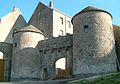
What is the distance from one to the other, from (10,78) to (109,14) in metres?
11.6

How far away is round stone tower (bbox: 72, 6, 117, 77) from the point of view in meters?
20.0

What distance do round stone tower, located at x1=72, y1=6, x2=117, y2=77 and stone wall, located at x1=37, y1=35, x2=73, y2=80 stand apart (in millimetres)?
1816

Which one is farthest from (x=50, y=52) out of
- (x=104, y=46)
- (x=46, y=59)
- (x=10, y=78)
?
(x=104, y=46)

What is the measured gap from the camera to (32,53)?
24812 millimetres

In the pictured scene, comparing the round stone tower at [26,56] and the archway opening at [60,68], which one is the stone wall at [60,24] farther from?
the round stone tower at [26,56]

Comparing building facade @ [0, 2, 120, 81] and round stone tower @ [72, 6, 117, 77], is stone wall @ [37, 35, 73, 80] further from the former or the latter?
round stone tower @ [72, 6, 117, 77]

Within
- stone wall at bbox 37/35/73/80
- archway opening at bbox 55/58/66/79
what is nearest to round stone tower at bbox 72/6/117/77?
stone wall at bbox 37/35/73/80

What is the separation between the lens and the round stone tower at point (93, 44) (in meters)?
20.0

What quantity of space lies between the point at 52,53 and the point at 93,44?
18.3ft

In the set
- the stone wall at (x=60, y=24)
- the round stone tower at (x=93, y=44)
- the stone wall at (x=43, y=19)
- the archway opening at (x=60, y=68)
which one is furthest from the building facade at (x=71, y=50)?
the stone wall at (x=60, y=24)

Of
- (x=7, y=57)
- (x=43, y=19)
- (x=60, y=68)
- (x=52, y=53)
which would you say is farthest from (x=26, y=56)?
(x=43, y=19)

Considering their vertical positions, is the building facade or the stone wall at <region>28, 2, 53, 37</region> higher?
the stone wall at <region>28, 2, 53, 37</region>

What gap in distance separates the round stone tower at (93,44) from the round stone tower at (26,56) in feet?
16.5

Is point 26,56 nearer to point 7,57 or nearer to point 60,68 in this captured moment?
point 7,57
